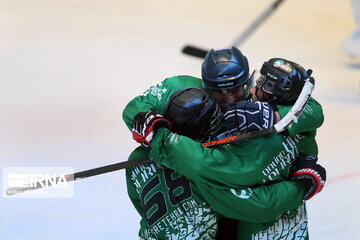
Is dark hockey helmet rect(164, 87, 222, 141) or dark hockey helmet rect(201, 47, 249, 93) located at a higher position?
dark hockey helmet rect(201, 47, 249, 93)

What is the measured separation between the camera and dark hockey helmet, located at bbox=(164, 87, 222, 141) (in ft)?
5.59

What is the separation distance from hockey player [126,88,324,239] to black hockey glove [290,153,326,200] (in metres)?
0.02

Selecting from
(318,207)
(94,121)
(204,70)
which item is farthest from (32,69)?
(204,70)

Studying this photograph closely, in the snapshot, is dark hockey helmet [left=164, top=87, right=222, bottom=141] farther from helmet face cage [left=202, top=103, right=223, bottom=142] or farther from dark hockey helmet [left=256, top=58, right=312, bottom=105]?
dark hockey helmet [left=256, top=58, right=312, bottom=105]

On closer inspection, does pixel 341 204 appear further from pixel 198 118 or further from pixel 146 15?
pixel 146 15

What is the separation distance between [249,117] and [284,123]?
9 centimetres

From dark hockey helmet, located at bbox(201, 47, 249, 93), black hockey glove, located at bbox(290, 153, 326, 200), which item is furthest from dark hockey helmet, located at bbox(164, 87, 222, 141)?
black hockey glove, located at bbox(290, 153, 326, 200)

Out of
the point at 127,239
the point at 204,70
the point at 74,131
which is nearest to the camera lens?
the point at 204,70

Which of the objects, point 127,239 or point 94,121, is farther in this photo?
point 94,121

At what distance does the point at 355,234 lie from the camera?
9.37 ft

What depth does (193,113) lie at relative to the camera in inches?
67.0

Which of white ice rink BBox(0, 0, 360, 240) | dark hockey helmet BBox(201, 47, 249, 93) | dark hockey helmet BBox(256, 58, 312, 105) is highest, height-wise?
white ice rink BBox(0, 0, 360, 240)

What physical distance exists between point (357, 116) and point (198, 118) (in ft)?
8.22

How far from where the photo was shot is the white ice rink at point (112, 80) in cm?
298
